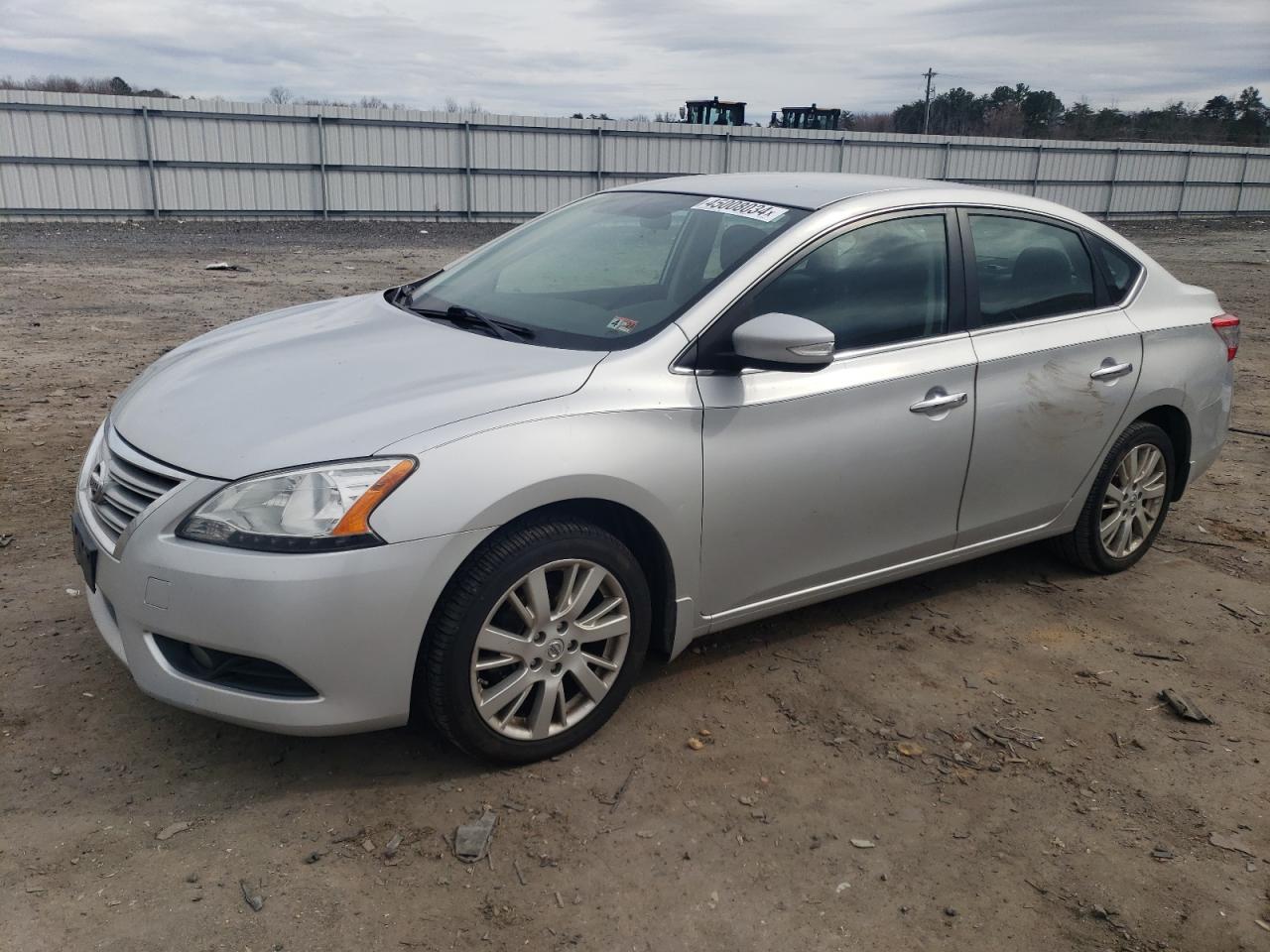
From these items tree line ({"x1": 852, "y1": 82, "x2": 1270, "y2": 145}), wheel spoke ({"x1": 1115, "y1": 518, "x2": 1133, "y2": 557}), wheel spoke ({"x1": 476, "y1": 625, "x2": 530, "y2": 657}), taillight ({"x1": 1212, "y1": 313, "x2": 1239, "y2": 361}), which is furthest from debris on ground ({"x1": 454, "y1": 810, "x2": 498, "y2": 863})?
tree line ({"x1": 852, "y1": 82, "x2": 1270, "y2": 145})

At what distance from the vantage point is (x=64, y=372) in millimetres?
7957

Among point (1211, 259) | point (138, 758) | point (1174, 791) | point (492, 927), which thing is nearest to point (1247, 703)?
point (1174, 791)

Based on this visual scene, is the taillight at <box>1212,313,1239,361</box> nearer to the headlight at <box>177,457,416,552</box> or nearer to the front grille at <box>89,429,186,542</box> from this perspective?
the headlight at <box>177,457,416,552</box>

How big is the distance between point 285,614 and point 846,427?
6.27ft

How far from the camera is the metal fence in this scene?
21.6m

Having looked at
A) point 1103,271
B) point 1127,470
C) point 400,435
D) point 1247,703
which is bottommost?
point 1247,703

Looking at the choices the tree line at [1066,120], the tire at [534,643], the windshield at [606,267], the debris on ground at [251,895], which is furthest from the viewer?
the tree line at [1066,120]

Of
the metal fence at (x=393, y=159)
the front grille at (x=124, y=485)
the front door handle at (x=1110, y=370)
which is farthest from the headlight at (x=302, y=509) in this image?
the metal fence at (x=393, y=159)

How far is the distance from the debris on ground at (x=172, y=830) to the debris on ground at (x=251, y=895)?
0.29 m

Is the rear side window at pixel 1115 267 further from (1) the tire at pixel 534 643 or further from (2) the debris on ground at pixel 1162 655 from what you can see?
(1) the tire at pixel 534 643

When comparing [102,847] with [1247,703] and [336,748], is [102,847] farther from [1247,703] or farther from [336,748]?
[1247,703]

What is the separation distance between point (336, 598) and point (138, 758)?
986 millimetres

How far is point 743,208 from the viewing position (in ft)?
12.9

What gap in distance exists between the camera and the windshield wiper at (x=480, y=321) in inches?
140
